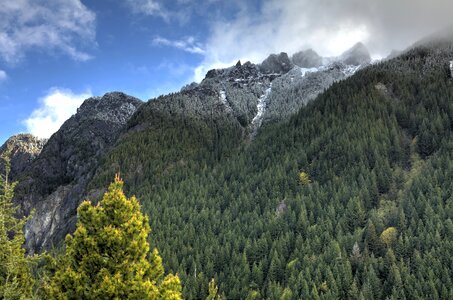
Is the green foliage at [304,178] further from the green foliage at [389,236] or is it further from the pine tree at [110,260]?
the pine tree at [110,260]

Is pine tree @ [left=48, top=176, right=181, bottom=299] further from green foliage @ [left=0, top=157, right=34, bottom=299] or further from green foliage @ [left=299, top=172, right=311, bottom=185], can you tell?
green foliage @ [left=299, top=172, right=311, bottom=185]

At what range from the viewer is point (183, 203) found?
188 metres

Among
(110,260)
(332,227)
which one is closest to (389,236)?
(332,227)

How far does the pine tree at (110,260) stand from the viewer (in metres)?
24.1

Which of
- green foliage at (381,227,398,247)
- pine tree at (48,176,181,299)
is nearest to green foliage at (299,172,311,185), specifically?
green foliage at (381,227,398,247)

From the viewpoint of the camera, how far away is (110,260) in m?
24.9

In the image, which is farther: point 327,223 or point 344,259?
point 327,223

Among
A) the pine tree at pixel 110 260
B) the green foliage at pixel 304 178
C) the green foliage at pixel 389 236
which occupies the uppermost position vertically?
the green foliage at pixel 304 178

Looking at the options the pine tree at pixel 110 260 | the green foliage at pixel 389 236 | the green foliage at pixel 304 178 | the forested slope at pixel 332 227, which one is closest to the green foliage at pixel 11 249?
the pine tree at pixel 110 260

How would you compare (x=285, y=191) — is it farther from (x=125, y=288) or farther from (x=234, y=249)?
(x=125, y=288)

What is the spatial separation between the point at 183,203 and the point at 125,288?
16574 cm

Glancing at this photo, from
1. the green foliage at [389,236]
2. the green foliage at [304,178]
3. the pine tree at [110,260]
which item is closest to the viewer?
the pine tree at [110,260]

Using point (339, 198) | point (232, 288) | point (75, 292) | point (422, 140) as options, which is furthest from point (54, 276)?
point (422, 140)

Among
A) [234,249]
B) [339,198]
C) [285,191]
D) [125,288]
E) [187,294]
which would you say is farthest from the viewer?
[285,191]
